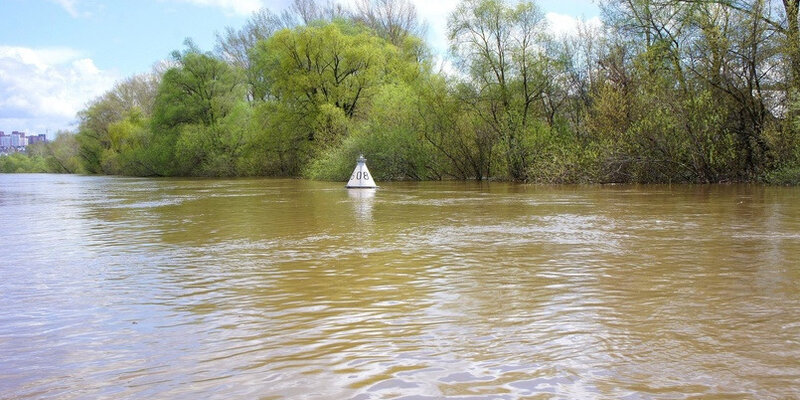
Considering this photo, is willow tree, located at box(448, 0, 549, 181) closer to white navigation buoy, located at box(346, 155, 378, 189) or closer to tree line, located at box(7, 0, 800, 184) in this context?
tree line, located at box(7, 0, 800, 184)

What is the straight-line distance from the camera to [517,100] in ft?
109

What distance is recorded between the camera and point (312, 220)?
13.1 m

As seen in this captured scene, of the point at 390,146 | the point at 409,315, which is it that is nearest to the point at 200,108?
the point at 390,146

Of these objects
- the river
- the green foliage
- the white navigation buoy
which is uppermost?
the green foliage

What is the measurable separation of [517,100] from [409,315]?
29.3 m

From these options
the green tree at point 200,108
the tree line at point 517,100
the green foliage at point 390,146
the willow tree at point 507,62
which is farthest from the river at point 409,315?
the green tree at point 200,108

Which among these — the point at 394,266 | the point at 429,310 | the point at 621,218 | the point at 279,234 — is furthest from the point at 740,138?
the point at 429,310

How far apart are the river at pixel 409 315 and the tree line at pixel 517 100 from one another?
16080mm

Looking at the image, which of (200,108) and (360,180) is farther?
(200,108)

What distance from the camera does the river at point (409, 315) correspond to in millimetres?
3529

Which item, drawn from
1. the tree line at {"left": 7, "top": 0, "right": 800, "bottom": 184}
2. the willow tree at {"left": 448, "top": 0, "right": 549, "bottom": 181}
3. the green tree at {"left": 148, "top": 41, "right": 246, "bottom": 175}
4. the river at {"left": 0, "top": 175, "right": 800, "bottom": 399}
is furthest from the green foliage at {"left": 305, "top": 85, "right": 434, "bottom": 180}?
the river at {"left": 0, "top": 175, "right": 800, "bottom": 399}

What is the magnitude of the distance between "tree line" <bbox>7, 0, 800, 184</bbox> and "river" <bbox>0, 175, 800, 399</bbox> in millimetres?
16080

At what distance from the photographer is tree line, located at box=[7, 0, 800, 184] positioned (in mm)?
24578

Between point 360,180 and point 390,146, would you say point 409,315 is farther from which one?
point 390,146
